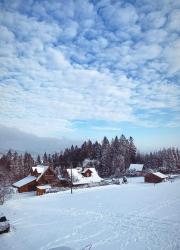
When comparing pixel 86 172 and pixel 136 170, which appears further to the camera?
pixel 136 170

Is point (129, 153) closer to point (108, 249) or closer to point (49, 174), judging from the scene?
point (49, 174)

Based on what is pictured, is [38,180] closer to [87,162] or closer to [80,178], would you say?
[80,178]

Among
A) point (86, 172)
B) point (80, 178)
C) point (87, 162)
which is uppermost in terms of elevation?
point (87, 162)

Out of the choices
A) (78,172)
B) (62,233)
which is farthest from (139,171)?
(62,233)

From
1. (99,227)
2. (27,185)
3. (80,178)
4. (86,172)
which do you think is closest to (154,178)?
(86,172)

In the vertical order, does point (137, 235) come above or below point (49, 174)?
below

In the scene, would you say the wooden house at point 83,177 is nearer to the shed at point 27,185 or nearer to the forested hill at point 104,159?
the shed at point 27,185

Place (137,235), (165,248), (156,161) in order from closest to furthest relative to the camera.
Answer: (165,248) < (137,235) < (156,161)

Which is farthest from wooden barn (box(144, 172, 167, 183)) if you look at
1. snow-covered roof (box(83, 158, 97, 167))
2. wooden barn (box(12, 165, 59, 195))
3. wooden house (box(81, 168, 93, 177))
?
snow-covered roof (box(83, 158, 97, 167))

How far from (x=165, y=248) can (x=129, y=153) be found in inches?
3814

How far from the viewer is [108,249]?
18781mm

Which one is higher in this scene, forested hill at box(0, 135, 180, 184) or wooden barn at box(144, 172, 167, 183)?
forested hill at box(0, 135, 180, 184)

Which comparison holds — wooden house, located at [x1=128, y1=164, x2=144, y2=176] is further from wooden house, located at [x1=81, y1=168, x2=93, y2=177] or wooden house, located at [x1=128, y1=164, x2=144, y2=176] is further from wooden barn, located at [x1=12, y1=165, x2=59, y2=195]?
wooden barn, located at [x1=12, y1=165, x2=59, y2=195]

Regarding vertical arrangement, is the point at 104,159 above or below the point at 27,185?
above
